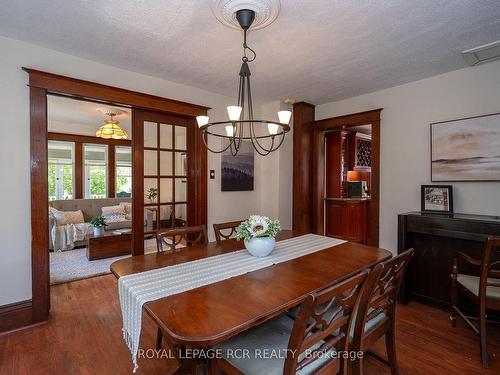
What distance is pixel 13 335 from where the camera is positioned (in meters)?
2.18

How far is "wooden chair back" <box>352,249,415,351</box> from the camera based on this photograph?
1.33 meters

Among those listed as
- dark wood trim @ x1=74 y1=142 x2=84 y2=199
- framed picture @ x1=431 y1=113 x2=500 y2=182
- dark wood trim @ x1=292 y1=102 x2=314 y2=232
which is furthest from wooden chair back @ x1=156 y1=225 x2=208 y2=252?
dark wood trim @ x1=74 y1=142 x2=84 y2=199

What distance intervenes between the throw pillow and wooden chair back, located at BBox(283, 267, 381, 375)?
5.06 meters

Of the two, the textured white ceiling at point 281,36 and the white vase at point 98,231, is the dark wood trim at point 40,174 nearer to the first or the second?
the textured white ceiling at point 281,36

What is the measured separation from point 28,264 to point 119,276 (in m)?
1.49

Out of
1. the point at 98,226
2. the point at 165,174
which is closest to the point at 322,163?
the point at 165,174

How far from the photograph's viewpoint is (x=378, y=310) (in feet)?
5.24

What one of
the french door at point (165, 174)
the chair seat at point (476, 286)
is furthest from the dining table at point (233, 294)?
the french door at point (165, 174)

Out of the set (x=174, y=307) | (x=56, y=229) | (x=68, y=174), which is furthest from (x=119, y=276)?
(x=68, y=174)

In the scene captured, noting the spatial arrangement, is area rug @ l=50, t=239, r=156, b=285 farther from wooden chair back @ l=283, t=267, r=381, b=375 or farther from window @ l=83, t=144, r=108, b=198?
wooden chair back @ l=283, t=267, r=381, b=375

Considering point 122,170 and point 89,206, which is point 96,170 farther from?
point 89,206

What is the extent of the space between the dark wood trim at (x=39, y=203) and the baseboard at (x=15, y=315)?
0.04 m

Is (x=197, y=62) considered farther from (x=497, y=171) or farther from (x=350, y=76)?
(x=497, y=171)

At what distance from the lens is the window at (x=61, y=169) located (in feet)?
19.6
